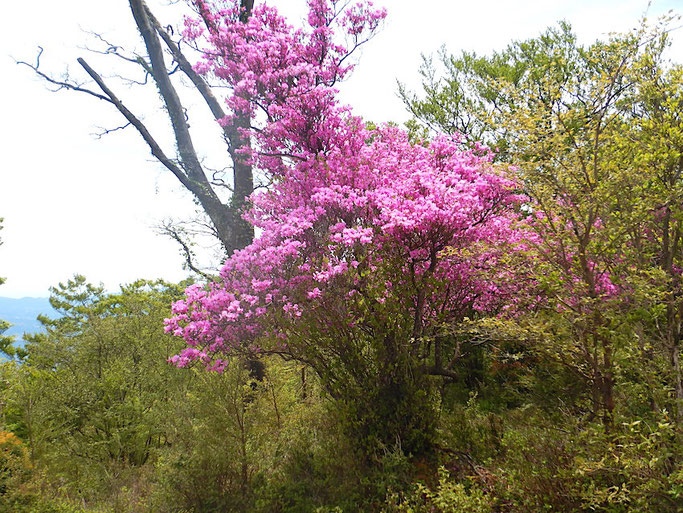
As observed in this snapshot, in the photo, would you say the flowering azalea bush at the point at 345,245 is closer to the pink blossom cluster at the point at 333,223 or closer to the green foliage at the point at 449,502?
the pink blossom cluster at the point at 333,223

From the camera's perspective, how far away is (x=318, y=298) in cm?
589

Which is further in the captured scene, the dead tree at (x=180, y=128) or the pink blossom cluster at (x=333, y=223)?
the dead tree at (x=180, y=128)

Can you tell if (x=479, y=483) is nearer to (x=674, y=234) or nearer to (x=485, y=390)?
(x=674, y=234)

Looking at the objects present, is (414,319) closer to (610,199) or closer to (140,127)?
(610,199)

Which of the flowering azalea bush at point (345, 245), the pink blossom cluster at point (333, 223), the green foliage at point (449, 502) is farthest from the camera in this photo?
the pink blossom cluster at point (333, 223)

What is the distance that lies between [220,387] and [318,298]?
6.52ft

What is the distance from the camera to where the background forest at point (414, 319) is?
12.6ft

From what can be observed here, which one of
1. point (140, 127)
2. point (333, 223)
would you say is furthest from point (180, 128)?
point (333, 223)

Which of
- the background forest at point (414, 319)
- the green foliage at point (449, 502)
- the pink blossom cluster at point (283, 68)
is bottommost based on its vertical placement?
the green foliage at point (449, 502)

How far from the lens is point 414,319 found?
20.9ft

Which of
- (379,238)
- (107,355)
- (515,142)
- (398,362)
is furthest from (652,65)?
(107,355)

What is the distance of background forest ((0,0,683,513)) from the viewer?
383 centimetres

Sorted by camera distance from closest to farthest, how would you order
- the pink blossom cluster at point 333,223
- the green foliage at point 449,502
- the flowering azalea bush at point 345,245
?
1. the green foliage at point 449,502
2. the flowering azalea bush at point 345,245
3. the pink blossom cluster at point 333,223

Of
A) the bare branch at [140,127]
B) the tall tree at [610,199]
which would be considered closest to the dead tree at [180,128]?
the bare branch at [140,127]
